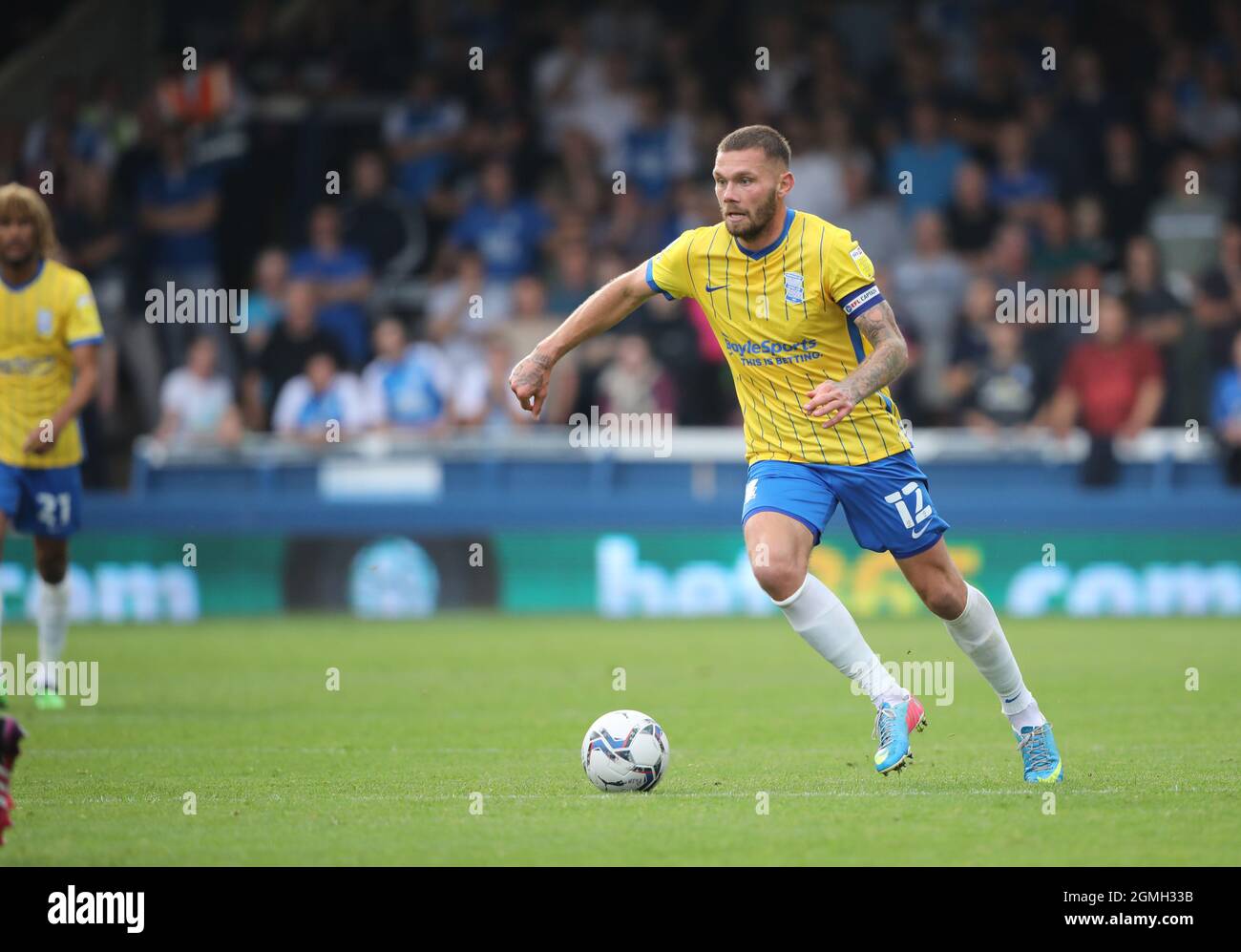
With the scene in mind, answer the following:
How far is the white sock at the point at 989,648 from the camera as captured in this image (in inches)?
282

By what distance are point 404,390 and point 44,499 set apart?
667 cm

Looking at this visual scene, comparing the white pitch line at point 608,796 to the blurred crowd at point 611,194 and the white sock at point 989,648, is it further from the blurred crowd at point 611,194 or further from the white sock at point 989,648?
the blurred crowd at point 611,194

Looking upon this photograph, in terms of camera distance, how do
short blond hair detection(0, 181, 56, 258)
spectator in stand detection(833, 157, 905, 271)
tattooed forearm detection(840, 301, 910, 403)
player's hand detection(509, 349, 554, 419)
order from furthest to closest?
spectator in stand detection(833, 157, 905, 271)
short blond hair detection(0, 181, 56, 258)
player's hand detection(509, 349, 554, 419)
tattooed forearm detection(840, 301, 910, 403)

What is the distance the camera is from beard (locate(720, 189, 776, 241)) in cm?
706

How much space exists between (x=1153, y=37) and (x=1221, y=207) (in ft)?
8.58

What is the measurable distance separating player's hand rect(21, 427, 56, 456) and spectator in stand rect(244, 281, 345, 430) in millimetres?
7013

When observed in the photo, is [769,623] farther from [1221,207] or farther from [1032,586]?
[1221,207]

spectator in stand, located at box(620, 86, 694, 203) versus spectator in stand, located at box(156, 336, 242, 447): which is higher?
spectator in stand, located at box(620, 86, 694, 203)

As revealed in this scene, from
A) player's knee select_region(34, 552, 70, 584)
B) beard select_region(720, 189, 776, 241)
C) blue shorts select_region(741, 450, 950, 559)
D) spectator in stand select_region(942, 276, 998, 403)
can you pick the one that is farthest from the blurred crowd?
beard select_region(720, 189, 776, 241)

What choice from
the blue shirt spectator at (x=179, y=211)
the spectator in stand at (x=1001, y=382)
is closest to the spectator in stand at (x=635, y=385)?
the spectator in stand at (x=1001, y=382)

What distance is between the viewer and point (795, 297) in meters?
7.15

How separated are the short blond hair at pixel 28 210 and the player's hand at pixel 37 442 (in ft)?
3.21

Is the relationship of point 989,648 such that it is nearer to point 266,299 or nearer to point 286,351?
point 286,351

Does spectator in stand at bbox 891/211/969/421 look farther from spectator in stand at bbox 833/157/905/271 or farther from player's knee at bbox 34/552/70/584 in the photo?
player's knee at bbox 34/552/70/584
